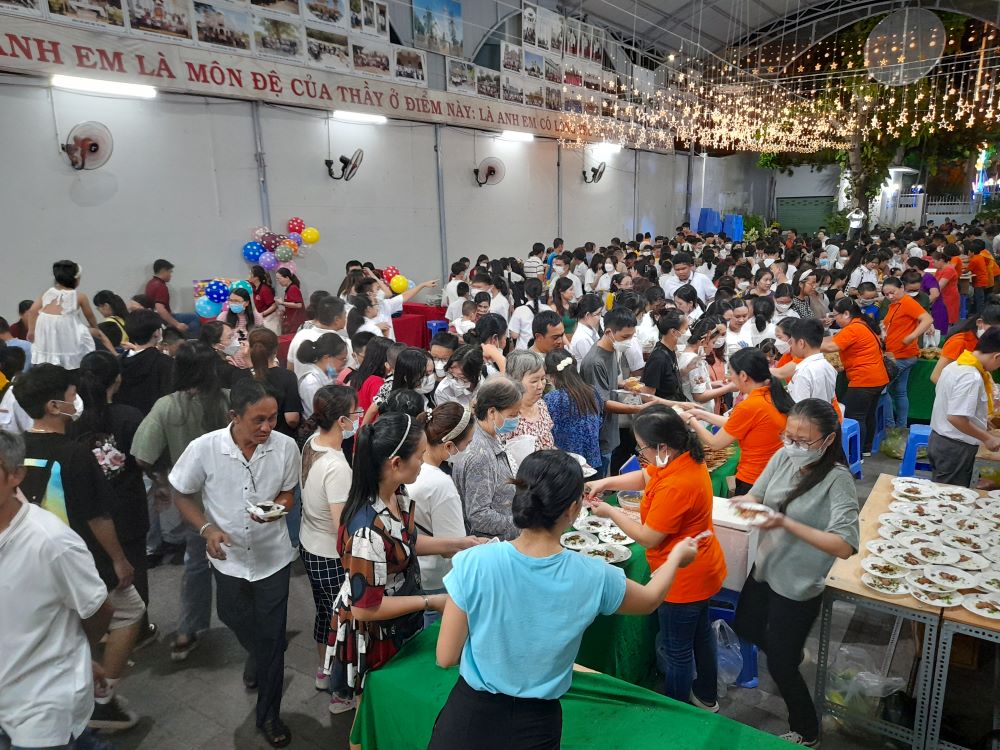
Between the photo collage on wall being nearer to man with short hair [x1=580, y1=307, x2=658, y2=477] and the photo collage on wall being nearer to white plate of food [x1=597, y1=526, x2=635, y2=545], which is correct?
man with short hair [x1=580, y1=307, x2=658, y2=477]

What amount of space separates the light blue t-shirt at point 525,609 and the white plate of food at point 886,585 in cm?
181

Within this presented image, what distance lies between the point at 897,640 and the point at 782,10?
20.8 m

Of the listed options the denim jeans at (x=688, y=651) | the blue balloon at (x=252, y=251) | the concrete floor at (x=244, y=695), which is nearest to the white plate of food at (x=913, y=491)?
the concrete floor at (x=244, y=695)

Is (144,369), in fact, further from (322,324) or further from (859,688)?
(859,688)

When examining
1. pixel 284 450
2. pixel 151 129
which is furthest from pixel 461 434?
pixel 151 129

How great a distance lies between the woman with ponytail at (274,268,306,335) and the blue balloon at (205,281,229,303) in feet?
2.04

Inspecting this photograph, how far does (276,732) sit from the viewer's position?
9.39 feet

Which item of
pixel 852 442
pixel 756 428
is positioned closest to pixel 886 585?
pixel 756 428

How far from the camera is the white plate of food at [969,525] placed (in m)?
3.28

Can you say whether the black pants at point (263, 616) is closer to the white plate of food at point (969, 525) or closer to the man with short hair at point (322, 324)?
the man with short hair at point (322, 324)

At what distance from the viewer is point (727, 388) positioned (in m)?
5.02

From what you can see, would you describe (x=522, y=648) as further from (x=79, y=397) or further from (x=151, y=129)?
(x=151, y=129)

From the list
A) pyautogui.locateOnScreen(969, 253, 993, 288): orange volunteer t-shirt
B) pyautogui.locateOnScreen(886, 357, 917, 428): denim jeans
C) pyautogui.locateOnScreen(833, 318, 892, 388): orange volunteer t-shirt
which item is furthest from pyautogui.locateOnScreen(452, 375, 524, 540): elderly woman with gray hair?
→ pyautogui.locateOnScreen(969, 253, 993, 288): orange volunteer t-shirt

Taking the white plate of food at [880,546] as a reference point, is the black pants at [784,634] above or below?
below
